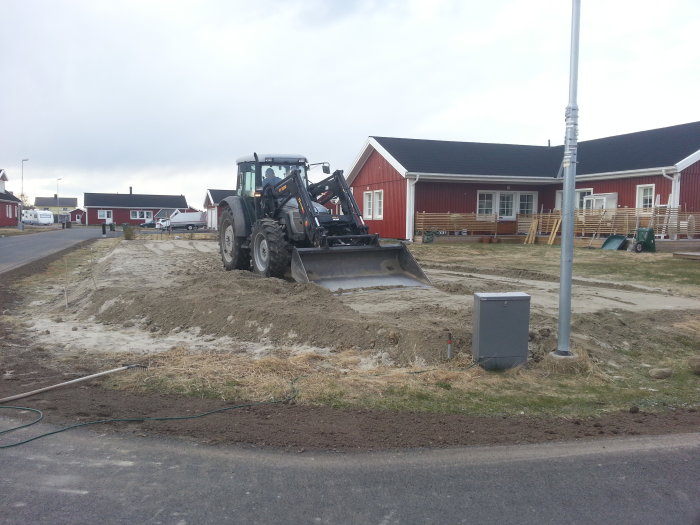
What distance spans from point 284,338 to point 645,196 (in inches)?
904

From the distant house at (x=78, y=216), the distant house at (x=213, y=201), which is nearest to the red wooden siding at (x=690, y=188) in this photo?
the distant house at (x=213, y=201)

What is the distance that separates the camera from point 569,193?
7.44 metres

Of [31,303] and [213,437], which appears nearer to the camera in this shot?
[213,437]

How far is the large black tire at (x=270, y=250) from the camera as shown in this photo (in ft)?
41.0

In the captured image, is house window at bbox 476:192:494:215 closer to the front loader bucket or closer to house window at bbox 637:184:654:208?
house window at bbox 637:184:654:208

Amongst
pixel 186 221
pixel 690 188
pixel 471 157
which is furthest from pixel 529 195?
pixel 186 221

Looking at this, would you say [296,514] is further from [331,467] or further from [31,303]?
[31,303]

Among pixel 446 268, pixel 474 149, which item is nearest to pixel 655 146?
pixel 474 149

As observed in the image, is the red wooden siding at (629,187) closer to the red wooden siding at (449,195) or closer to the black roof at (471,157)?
the black roof at (471,157)

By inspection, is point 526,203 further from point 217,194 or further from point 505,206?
point 217,194

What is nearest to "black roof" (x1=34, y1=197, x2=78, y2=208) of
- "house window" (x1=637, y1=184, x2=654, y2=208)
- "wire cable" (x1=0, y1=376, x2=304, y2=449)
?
"house window" (x1=637, y1=184, x2=654, y2=208)

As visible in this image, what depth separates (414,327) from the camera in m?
8.38

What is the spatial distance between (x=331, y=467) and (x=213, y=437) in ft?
3.83

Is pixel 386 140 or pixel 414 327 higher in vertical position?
pixel 386 140
